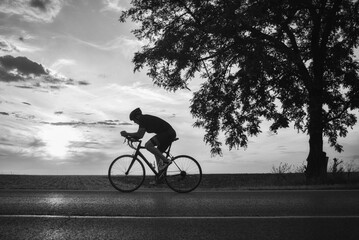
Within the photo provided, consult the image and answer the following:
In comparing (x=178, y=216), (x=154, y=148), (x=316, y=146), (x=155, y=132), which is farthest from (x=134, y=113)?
(x=316, y=146)

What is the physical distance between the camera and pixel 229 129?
1947 cm

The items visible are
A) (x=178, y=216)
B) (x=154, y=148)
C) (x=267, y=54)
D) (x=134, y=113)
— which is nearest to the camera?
(x=178, y=216)

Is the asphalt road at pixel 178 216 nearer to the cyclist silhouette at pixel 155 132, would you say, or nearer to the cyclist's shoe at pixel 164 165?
the cyclist's shoe at pixel 164 165

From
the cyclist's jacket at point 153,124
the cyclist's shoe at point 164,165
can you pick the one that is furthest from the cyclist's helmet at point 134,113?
the cyclist's shoe at point 164,165

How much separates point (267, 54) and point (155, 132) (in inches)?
321

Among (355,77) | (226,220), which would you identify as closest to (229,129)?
(355,77)

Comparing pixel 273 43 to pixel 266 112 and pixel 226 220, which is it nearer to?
pixel 266 112

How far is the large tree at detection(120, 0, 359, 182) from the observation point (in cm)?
1758

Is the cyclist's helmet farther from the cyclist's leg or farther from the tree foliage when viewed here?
the tree foliage

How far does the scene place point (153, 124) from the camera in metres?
10.1

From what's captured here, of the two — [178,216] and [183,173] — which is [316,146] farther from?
[178,216]

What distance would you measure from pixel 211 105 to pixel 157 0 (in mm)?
5608

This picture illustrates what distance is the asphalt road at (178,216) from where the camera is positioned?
5.36 metres

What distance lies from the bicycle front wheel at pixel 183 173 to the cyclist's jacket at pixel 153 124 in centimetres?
79
